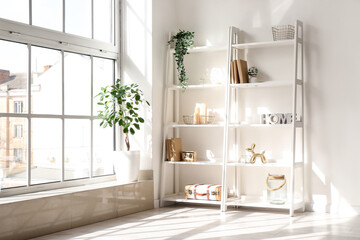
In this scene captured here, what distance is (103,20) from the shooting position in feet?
17.0

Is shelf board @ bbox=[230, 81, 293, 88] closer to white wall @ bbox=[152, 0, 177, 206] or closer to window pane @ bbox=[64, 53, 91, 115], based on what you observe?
white wall @ bbox=[152, 0, 177, 206]

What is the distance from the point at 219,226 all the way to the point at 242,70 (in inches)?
64.9

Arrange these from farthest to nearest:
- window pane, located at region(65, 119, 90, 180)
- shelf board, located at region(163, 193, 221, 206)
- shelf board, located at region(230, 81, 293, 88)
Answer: shelf board, located at region(163, 193, 221, 206) < shelf board, located at region(230, 81, 293, 88) < window pane, located at region(65, 119, 90, 180)

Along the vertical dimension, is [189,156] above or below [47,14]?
below

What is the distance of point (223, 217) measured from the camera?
15.1 ft

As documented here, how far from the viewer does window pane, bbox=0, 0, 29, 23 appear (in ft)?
13.3

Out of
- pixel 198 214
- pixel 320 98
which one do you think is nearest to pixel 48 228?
pixel 198 214

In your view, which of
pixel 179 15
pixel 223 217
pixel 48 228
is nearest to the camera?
pixel 48 228

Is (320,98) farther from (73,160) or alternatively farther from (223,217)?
(73,160)

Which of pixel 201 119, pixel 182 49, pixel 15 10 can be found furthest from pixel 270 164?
pixel 15 10

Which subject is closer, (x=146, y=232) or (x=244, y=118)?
(x=146, y=232)

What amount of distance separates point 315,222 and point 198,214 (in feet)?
3.69

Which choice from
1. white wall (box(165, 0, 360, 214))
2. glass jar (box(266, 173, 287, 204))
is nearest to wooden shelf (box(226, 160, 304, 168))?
glass jar (box(266, 173, 287, 204))

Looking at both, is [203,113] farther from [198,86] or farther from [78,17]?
[78,17]
